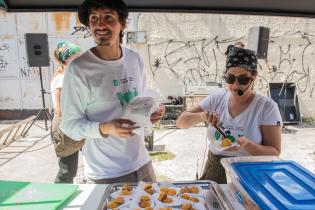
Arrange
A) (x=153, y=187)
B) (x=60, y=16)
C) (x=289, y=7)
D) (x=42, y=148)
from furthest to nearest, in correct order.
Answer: (x=60, y=16) → (x=42, y=148) → (x=289, y=7) → (x=153, y=187)

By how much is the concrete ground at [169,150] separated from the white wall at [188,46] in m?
1.71

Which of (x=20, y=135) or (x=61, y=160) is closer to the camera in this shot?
(x=61, y=160)

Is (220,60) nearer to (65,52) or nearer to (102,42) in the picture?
(65,52)

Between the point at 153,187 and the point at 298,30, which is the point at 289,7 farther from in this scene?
the point at 298,30

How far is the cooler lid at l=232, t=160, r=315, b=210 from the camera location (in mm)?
1054

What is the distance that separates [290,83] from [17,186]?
823 cm

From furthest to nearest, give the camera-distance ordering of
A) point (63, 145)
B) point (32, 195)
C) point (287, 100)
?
point (287, 100) < point (63, 145) < point (32, 195)

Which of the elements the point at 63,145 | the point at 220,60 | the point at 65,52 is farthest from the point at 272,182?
the point at 220,60

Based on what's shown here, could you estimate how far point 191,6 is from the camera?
2135 millimetres

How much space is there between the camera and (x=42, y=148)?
6.43 metres

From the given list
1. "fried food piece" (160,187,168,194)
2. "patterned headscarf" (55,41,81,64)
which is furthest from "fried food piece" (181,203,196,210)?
"patterned headscarf" (55,41,81,64)

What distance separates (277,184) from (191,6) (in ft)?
4.67

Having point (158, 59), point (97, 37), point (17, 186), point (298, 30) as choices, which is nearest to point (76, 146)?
point (17, 186)

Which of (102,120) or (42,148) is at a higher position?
(102,120)
